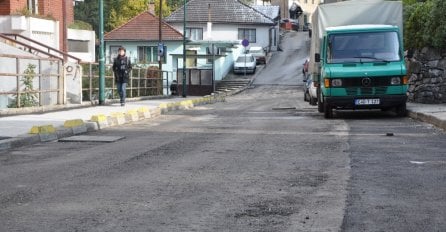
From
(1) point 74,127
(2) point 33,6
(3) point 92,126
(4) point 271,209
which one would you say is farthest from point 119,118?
(2) point 33,6

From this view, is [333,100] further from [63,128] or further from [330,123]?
[63,128]

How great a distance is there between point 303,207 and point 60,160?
448cm

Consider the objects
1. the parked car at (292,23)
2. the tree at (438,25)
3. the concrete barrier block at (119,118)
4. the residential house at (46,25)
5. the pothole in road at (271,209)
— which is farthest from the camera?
the parked car at (292,23)

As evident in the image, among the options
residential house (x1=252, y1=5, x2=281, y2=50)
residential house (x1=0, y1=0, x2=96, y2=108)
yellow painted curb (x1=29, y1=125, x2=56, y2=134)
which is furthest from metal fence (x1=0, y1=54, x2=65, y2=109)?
residential house (x1=252, y1=5, x2=281, y2=50)

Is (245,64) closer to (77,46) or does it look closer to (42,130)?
(77,46)

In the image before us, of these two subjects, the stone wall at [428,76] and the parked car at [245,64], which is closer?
the stone wall at [428,76]

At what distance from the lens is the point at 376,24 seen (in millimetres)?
18922

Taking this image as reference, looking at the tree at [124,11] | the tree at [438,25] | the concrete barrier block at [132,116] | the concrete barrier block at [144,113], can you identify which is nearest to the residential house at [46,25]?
the concrete barrier block at [144,113]

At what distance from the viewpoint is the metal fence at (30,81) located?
58.9 ft

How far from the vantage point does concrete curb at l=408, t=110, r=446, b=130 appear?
547 inches

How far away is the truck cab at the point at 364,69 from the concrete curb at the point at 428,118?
0.39 metres

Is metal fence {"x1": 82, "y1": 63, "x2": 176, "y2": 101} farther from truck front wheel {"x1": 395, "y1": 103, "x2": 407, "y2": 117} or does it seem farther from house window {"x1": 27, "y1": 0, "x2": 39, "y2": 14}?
truck front wheel {"x1": 395, "y1": 103, "x2": 407, "y2": 117}

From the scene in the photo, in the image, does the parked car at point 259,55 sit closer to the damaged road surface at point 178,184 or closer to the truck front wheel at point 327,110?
the truck front wheel at point 327,110

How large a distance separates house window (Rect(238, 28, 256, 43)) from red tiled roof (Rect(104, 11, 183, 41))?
14.8 m
